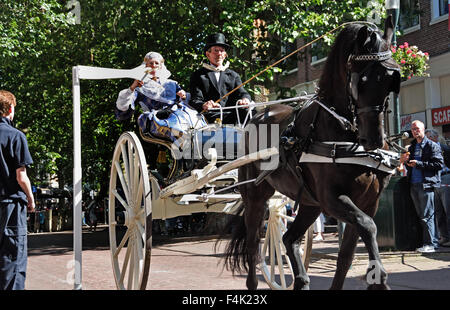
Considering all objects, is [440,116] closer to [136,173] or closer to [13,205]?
[136,173]

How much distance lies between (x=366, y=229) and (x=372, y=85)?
994 millimetres

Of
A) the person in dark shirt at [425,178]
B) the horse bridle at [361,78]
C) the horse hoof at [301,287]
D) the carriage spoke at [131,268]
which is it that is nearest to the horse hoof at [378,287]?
the horse hoof at [301,287]

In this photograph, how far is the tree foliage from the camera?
12.6m

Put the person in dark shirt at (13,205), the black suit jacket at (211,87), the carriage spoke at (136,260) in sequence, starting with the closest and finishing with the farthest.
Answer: the person in dark shirt at (13,205), the carriage spoke at (136,260), the black suit jacket at (211,87)

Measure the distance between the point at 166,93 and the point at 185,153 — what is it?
899 millimetres

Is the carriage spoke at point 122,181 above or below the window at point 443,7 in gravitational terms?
below

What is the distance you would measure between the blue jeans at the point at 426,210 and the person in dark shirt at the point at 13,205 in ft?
19.0

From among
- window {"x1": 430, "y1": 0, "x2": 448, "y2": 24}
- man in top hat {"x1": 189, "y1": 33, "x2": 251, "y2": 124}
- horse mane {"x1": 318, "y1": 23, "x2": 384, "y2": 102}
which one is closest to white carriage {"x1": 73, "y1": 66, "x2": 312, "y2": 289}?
man in top hat {"x1": 189, "y1": 33, "x2": 251, "y2": 124}

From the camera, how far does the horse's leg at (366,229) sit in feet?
12.2

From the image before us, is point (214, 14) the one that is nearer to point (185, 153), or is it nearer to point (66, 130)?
point (185, 153)

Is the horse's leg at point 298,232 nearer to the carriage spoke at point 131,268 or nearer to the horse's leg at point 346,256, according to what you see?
the horse's leg at point 346,256

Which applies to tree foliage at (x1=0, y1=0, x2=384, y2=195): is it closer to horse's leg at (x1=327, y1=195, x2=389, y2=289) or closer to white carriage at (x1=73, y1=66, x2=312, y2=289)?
white carriage at (x1=73, y1=66, x2=312, y2=289)

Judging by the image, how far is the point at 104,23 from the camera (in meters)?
15.1
